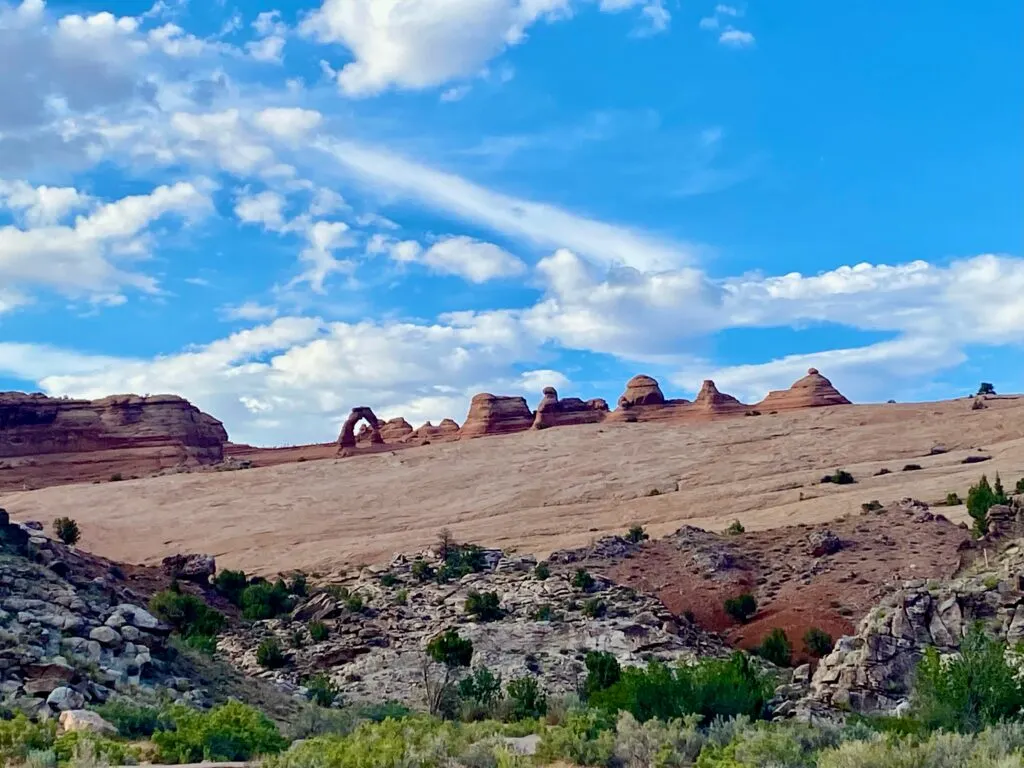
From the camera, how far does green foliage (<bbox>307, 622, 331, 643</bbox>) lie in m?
31.1

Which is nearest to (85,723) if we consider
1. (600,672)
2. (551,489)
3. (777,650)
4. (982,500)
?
(600,672)

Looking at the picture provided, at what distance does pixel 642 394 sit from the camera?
93.5 metres

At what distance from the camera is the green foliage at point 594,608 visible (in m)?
31.2

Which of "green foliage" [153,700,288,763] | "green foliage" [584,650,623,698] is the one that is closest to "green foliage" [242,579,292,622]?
"green foliage" [584,650,623,698]

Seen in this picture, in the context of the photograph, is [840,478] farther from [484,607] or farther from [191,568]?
[191,568]

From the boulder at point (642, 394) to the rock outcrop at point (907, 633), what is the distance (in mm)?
68096

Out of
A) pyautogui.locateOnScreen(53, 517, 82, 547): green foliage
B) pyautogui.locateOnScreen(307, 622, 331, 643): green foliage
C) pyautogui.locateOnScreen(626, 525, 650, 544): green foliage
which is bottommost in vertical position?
pyautogui.locateOnScreen(307, 622, 331, 643): green foliage

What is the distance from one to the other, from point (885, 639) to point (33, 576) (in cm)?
1652

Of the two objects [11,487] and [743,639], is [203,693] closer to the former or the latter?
[743,639]

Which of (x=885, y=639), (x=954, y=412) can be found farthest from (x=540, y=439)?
(x=885, y=639)

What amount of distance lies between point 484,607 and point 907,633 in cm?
1271

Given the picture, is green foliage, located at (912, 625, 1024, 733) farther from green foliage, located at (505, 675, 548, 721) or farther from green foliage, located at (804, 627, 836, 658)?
green foliage, located at (804, 627, 836, 658)

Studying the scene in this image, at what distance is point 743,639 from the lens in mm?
32188

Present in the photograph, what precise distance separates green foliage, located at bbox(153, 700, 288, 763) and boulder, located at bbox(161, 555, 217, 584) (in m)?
23.4
